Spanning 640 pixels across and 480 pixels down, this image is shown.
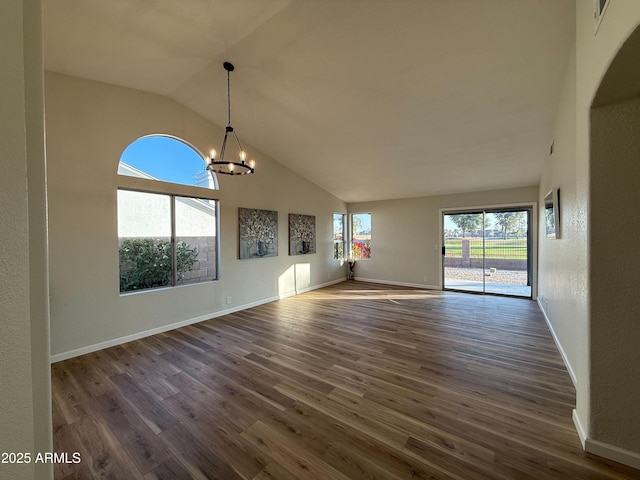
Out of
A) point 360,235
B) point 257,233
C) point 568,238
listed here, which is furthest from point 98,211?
point 360,235

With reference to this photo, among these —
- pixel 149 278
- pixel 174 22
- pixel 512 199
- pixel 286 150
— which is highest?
pixel 174 22

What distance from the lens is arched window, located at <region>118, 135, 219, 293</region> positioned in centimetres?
364

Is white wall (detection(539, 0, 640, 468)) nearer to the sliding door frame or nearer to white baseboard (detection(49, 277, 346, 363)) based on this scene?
the sliding door frame

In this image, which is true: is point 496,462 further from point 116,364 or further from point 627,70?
point 116,364

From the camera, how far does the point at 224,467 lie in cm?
159

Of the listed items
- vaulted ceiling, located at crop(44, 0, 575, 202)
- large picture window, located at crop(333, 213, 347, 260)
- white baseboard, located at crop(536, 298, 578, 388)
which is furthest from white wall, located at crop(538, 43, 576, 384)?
large picture window, located at crop(333, 213, 347, 260)

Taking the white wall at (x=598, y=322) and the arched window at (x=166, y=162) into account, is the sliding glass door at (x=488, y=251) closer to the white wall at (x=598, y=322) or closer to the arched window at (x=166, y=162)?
the white wall at (x=598, y=322)

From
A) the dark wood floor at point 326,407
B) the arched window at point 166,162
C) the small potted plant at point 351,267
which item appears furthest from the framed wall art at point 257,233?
the small potted plant at point 351,267

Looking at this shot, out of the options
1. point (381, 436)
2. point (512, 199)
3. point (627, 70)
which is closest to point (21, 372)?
point (381, 436)

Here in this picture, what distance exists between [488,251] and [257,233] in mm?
5451

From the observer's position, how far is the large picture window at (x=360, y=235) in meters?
7.91

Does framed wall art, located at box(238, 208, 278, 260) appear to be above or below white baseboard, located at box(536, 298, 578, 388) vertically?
above

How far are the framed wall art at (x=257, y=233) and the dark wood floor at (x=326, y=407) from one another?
177cm

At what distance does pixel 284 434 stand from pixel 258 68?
12.9 ft
